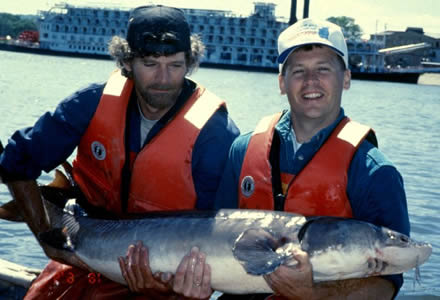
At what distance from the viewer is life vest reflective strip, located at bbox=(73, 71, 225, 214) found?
15.8 feet

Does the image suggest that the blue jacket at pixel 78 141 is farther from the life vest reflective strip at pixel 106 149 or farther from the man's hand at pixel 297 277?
the man's hand at pixel 297 277

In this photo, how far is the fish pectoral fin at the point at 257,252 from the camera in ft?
12.3

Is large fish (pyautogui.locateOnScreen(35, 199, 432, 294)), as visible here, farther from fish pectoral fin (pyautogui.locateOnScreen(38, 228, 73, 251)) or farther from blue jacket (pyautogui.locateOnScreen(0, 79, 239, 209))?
blue jacket (pyautogui.locateOnScreen(0, 79, 239, 209))

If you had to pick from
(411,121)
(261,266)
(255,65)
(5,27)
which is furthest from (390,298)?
(5,27)

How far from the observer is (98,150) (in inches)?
200

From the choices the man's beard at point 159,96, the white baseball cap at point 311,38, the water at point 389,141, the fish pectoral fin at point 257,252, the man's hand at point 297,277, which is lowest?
the water at point 389,141

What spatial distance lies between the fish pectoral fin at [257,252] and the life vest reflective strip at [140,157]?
95 centimetres

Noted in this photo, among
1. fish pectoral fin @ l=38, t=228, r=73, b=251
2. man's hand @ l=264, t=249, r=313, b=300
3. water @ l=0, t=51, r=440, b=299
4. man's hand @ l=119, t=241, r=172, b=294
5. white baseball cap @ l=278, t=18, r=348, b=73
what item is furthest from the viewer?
water @ l=0, t=51, r=440, b=299

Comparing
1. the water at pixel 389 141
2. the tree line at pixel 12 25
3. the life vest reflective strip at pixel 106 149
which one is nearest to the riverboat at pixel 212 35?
the tree line at pixel 12 25

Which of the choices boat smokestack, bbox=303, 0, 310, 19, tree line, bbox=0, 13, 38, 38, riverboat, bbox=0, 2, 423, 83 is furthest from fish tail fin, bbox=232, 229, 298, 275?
tree line, bbox=0, 13, 38, 38

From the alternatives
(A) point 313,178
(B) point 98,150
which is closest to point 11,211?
(B) point 98,150

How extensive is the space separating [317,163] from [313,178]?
10cm

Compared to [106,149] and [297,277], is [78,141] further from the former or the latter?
[297,277]

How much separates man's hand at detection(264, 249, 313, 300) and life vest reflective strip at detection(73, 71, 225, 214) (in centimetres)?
117
